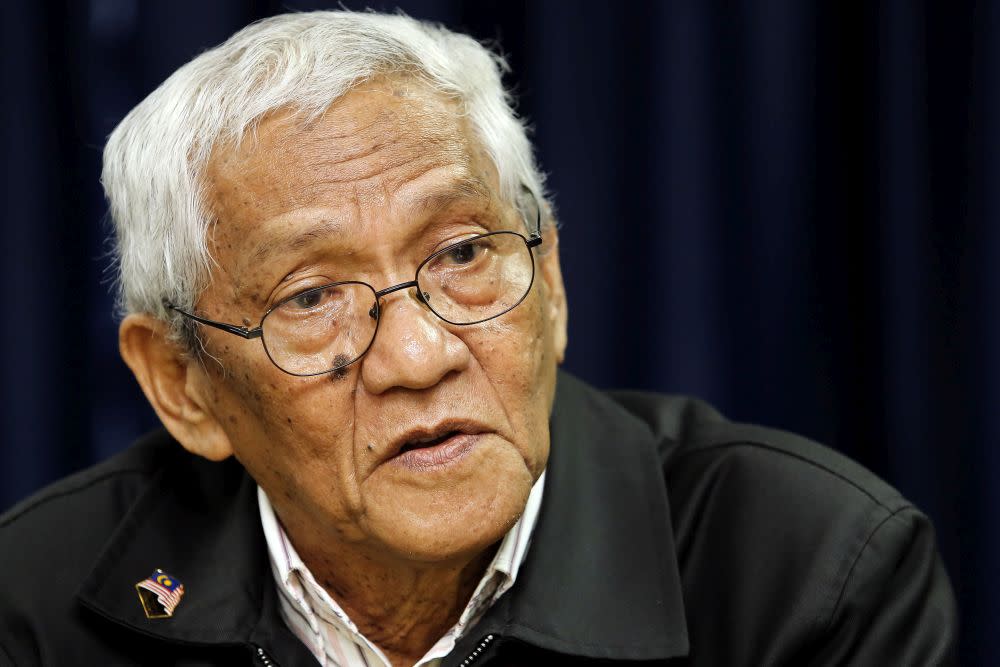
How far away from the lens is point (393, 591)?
230 centimetres

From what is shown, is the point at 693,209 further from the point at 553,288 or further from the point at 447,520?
the point at 447,520

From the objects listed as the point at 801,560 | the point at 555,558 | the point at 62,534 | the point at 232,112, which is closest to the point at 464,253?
the point at 232,112

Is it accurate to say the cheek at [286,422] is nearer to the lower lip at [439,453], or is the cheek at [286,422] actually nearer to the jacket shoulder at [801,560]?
the lower lip at [439,453]

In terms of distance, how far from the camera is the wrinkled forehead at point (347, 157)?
204 centimetres

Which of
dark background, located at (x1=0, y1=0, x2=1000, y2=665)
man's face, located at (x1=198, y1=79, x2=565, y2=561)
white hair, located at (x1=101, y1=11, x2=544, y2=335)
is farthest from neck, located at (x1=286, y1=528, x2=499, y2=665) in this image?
dark background, located at (x1=0, y1=0, x2=1000, y2=665)

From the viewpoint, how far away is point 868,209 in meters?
3.05

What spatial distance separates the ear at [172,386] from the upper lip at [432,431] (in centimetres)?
54

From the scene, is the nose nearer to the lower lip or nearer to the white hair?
the lower lip

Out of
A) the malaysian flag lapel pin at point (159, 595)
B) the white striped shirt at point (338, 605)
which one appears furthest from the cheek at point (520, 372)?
the malaysian flag lapel pin at point (159, 595)

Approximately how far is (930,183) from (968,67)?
303mm

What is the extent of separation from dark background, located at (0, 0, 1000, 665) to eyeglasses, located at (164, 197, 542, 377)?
3.68 ft

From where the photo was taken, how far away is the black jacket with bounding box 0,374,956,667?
2086 mm

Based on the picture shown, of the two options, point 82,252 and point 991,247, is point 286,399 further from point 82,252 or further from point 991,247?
point 991,247

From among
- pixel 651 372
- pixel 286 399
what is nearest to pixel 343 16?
pixel 286 399
